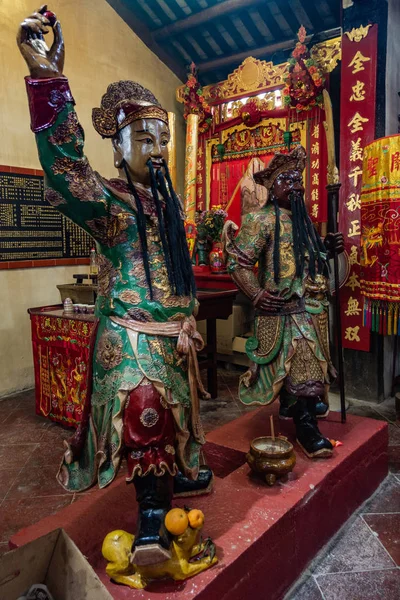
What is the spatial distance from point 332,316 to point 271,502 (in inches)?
116

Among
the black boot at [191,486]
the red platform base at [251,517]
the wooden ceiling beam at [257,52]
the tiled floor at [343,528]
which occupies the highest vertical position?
the wooden ceiling beam at [257,52]

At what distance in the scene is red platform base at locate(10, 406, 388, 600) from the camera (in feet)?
5.28

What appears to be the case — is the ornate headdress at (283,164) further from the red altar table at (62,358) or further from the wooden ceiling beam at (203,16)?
the wooden ceiling beam at (203,16)

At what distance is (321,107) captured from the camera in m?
5.53

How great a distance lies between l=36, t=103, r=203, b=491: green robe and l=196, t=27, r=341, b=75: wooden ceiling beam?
5102mm

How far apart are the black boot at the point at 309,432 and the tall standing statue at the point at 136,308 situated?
0.95m

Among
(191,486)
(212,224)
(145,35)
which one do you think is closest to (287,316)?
(191,486)

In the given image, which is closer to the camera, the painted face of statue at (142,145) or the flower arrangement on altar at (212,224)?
the painted face of statue at (142,145)

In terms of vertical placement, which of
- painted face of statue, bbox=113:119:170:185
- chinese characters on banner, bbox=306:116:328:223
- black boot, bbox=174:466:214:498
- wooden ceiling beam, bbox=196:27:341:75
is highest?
wooden ceiling beam, bbox=196:27:341:75

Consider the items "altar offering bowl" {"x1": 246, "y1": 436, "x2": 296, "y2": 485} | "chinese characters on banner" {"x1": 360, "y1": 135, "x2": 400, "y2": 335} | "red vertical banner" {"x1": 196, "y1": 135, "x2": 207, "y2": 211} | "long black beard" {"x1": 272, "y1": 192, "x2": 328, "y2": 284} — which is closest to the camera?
"altar offering bowl" {"x1": 246, "y1": 436, "x2": 296, "y2": 485}

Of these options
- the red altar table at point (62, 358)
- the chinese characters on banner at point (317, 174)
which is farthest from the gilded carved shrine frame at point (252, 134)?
the red altar table at point (62, 358)

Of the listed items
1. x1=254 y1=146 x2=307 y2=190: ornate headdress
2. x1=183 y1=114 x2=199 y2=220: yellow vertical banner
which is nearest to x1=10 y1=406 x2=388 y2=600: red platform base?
x1=254 y1=146 x2=307 y2=190: ornate headdress

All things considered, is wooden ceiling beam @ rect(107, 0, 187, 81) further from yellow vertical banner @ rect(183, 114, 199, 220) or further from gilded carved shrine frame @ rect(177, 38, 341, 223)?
yellow vertical banner @ rect(183, 114, 199, 220)

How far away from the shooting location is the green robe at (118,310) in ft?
4.90
